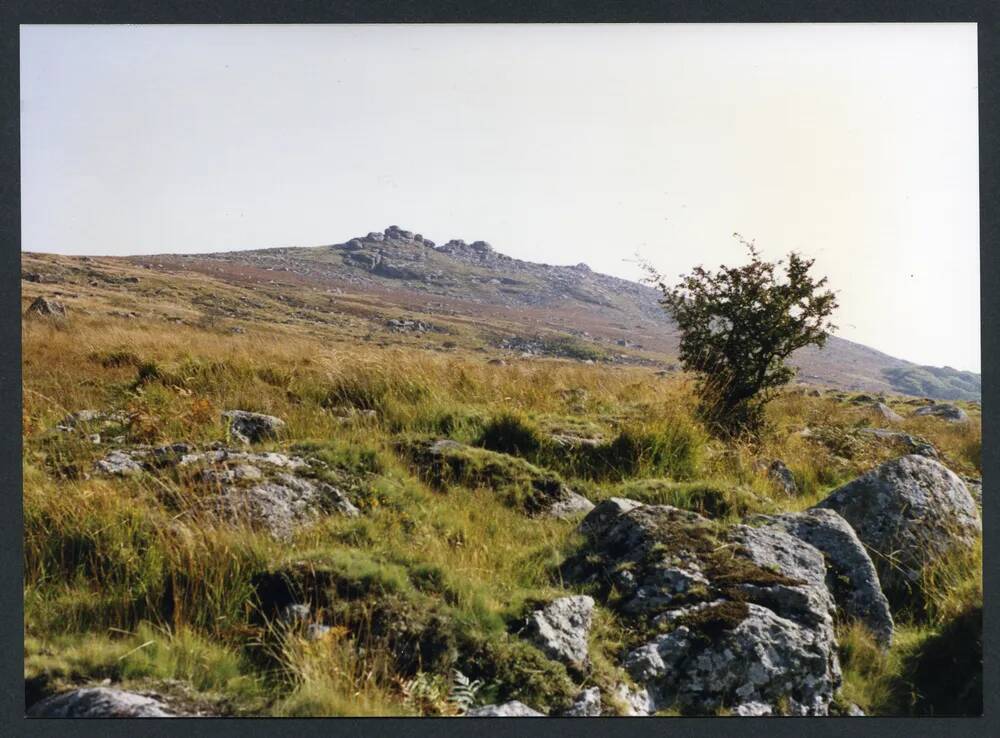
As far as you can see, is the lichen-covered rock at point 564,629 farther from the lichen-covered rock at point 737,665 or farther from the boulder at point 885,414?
the boulder at point 885,414

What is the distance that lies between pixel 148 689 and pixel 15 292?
12.0 ft

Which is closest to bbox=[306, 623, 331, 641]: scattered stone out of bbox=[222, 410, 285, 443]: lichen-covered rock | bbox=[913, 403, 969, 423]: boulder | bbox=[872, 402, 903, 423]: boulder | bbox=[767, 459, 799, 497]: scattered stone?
bbox=[222, 410, 285, 443]: lichen-covered rock

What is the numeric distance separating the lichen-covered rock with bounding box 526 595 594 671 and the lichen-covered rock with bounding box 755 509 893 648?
1.84 metres

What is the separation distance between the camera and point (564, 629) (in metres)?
4.19

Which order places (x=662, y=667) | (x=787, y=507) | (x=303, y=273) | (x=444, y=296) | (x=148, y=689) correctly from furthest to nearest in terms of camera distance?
1. (x=444, y=296)
2. (x=303, y=273)
3. (x=787, y=507)
4. (x=662, y=667)
5. (x=148, y=689)

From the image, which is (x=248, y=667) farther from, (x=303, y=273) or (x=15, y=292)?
(x=303, y=273)

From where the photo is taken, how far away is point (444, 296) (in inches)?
7505

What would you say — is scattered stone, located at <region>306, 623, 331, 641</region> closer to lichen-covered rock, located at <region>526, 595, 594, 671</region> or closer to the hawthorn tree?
lichen-covered rock, located at <region>526, 595, 594, 671</region>

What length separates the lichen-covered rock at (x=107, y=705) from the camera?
3.72 meters

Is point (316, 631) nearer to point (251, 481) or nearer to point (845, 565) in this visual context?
point (251, 481)

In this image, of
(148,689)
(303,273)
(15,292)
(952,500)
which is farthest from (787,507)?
(303,273)

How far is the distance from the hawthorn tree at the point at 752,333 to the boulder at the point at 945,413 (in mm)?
8039

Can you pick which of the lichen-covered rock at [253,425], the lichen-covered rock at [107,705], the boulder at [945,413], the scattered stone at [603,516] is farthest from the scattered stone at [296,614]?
the boulder at [945,413]

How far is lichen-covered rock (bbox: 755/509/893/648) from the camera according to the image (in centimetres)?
484
